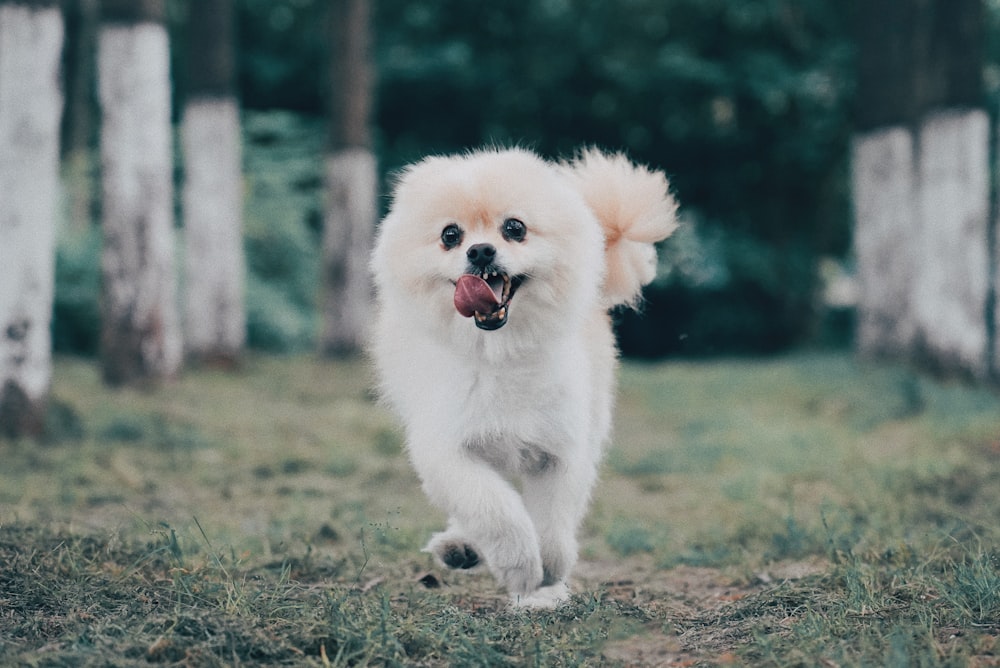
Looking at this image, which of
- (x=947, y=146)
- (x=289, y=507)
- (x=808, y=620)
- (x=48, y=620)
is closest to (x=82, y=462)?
(x=289, y=507)

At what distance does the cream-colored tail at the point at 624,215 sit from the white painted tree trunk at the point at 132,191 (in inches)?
201

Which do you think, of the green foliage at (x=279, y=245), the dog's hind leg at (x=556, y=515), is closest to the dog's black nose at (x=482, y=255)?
the dog's hind leg at (x=556, y=515)

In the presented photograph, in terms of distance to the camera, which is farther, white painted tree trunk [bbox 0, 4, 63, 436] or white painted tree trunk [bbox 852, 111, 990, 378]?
white painted tree trunk [bbox 852, 111, 990, 378]

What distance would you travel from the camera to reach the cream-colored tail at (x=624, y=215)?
4578mm

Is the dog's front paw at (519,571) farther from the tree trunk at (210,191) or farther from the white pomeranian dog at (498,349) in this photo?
the tree trunk at (210,191)

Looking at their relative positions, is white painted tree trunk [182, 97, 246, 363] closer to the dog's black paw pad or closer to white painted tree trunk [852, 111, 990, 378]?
white painted tree trunk [852, 111, 990, 378]

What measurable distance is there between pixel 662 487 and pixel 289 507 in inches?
97.5

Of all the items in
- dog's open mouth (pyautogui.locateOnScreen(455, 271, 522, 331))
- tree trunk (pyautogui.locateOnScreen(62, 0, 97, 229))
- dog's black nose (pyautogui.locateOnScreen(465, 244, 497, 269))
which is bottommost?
dog's open mouth (pyautogui.locateOnScreen(455, 271, 522, 331))

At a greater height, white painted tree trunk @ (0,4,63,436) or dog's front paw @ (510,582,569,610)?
white painted tree trunk @ (0,4,63,436)

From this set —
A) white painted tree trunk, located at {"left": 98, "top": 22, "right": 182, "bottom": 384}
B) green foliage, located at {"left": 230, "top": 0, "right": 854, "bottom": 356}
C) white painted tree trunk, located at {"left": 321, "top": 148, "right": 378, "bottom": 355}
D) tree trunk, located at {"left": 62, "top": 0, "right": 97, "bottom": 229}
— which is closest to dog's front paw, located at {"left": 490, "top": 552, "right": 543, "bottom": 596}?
white painted tree trunk, located at {"left": 98, "top": 22, "right": 182, "bottom": 384}

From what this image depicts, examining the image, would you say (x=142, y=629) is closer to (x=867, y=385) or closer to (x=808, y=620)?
(x=808, y=620)

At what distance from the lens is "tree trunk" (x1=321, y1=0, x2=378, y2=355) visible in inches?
484

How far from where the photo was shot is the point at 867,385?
31.9 feet

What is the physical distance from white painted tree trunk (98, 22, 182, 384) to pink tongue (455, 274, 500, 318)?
575cm
